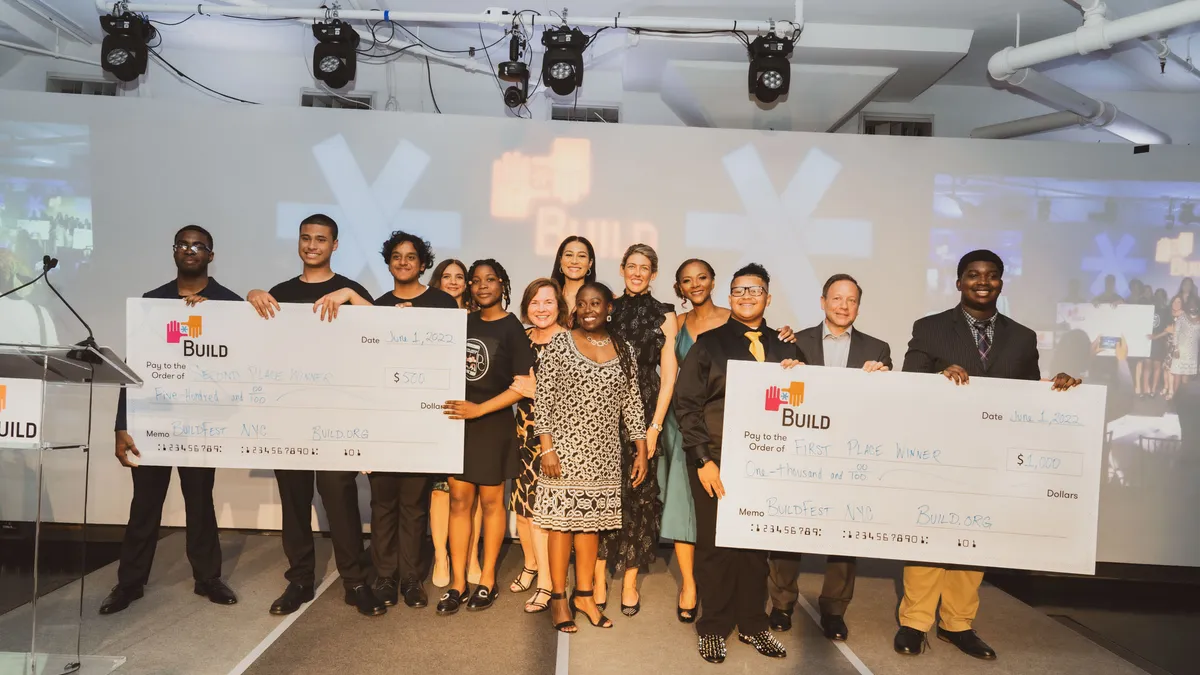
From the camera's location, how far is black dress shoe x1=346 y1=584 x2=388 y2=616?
3500mm

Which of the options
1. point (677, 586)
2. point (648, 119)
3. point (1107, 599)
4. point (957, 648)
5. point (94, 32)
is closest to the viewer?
point (957, 648)

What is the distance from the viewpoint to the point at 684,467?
360 centimetres

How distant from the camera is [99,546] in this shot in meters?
4.59

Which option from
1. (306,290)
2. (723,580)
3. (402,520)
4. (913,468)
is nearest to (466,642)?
(402,520)

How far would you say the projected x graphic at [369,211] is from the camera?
16.1ft

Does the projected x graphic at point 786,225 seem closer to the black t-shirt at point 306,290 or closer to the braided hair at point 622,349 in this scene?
the braided hair at point 622,349

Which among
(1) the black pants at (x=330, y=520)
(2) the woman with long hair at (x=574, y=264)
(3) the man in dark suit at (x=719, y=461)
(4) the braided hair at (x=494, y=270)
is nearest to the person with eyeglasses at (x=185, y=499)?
(1) the black pants at (x=330, y=520)

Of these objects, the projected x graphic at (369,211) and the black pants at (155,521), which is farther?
the projected x graphic at (369,211)

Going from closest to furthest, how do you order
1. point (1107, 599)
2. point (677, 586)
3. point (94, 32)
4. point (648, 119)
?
1. point (677, 586)
2. point (1107, 599)
3. point (94, 32)
4. point (648, 119)

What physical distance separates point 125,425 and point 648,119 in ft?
13.4

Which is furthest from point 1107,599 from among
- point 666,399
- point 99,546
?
point 99,546

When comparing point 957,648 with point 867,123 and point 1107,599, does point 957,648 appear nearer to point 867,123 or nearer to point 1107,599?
point 1107,599

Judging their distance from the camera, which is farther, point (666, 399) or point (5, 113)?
point (5, 113)

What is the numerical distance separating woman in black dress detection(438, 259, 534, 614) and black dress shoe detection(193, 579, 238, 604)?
1056 mm
